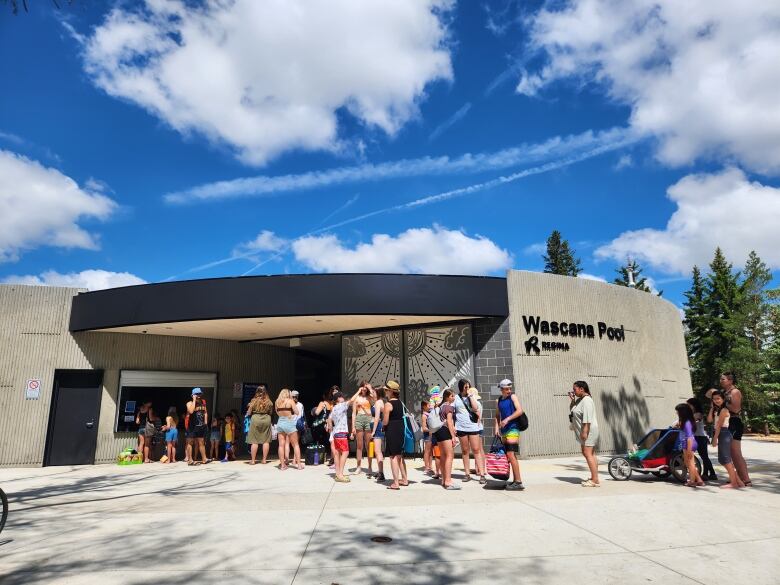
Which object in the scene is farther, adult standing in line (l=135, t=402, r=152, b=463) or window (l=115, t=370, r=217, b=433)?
window (l=115, t=370, r=217, b=433)

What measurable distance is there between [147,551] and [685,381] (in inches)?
707

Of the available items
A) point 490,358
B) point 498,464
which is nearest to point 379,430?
point 498,464

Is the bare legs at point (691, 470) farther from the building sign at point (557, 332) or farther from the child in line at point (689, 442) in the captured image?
the building sign at point (557, 332)

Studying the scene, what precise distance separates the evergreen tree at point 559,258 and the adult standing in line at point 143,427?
43812mm

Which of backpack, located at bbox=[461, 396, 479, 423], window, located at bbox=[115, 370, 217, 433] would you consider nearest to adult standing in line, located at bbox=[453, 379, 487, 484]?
backpack, located at bbox=[461, 396, 479, 423]

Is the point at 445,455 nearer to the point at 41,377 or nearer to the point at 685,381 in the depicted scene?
the point at 41,377

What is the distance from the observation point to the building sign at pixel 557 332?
1165 centimetres

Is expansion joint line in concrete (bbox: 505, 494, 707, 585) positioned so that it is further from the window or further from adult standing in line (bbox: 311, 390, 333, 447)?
the window

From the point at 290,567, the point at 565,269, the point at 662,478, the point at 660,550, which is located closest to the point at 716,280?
the point at 565,269

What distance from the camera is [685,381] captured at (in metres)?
16.9

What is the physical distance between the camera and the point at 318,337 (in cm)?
1409

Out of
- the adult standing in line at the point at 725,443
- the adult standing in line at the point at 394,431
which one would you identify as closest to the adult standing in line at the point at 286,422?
the adult standing in line at the point at 394,431

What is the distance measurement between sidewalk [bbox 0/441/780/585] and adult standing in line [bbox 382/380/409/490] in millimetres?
313

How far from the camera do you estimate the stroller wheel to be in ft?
25.7
